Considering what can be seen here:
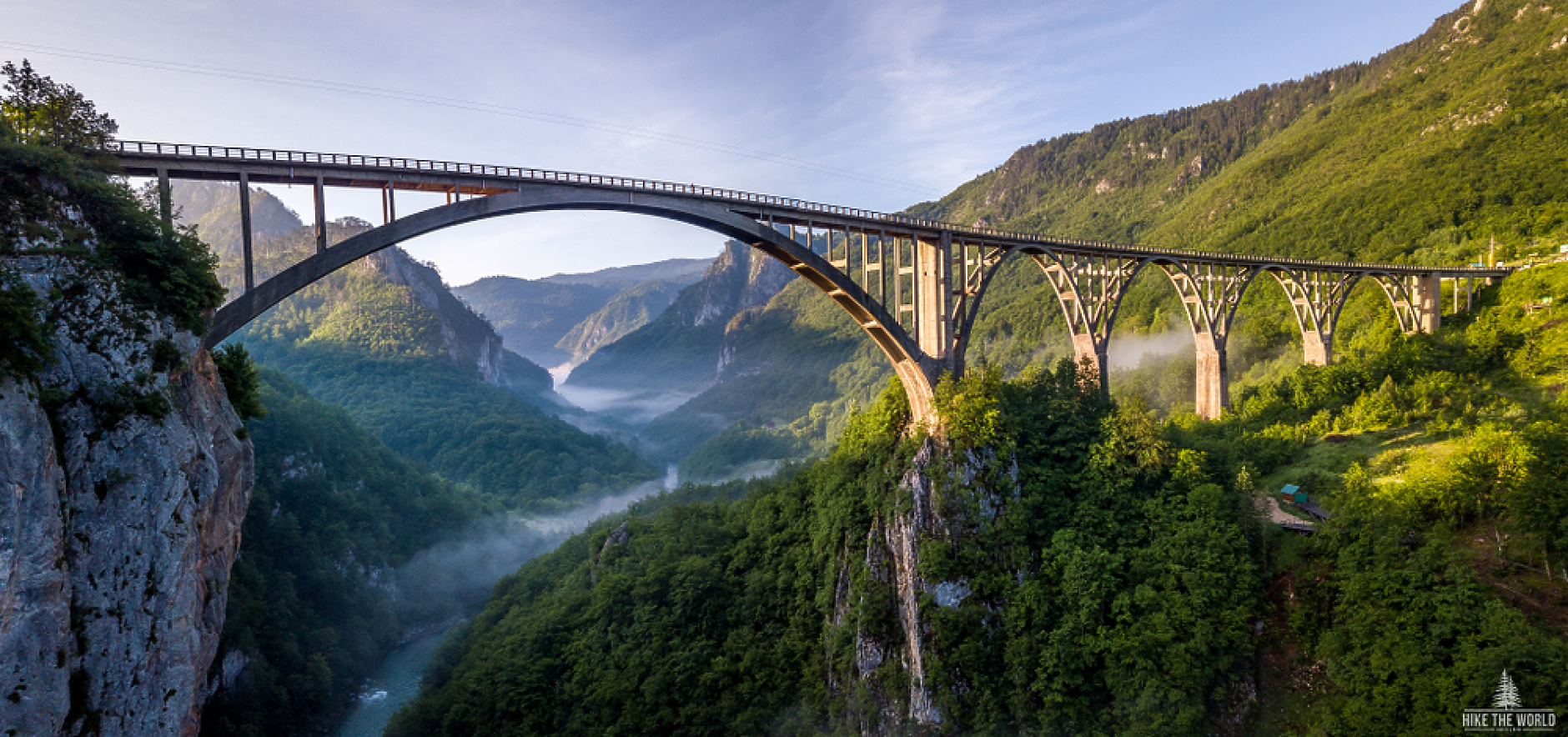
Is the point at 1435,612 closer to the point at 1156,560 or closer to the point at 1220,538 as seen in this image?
the point at 1220,538

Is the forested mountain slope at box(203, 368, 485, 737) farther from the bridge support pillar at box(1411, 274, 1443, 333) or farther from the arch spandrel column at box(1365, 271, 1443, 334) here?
the bridge support pillar at box(1411, 274, 1443, 333)

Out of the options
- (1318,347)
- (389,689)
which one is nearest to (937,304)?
(1318,347)

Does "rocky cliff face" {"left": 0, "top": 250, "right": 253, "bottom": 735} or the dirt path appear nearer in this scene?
"rocky cliff face" {"left": 0, "top": 250, "right": 253, "bottom": 735}

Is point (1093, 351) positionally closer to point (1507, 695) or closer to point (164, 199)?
point (1507, 695)

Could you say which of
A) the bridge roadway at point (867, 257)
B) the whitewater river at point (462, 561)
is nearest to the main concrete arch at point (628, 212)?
the bridge roadway at point (867, 257)

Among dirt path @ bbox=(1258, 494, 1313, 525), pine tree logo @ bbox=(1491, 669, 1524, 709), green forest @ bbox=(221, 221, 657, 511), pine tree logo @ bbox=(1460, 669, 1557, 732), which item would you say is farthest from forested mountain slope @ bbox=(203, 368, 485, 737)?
pine tree logo @ bbox=(1491, 669, 1524, 709)

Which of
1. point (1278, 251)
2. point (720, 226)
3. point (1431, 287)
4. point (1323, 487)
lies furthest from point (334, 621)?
point (1278, 251)

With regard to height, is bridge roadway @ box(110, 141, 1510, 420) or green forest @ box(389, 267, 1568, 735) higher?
bridge roadway @ box(110, 141, 1510, 420)
